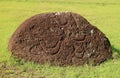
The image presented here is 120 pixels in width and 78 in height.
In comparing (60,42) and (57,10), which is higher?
(57,10)

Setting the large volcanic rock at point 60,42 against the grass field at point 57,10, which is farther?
the large volcanic rock at point 60,42

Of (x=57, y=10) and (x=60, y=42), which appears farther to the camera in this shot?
(x=57, y=10)

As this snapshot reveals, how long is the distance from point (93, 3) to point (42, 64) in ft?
51.9

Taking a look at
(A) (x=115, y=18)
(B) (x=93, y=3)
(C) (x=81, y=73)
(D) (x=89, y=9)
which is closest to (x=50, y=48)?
(C) (x=81, y=73)

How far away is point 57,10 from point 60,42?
36.8ft

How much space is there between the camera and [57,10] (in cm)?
1991

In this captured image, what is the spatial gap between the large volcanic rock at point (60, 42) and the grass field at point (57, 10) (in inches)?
9.3

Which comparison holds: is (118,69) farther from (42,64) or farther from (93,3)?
(93,3)

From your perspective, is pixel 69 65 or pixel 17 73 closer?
pixel 17 73

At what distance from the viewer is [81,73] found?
810 centimetres

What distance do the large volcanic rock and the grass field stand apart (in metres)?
0.24

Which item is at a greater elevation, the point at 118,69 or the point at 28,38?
the point at 28,38

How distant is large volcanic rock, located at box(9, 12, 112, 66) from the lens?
8.67 m

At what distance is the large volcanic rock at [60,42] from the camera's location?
8672 mm
